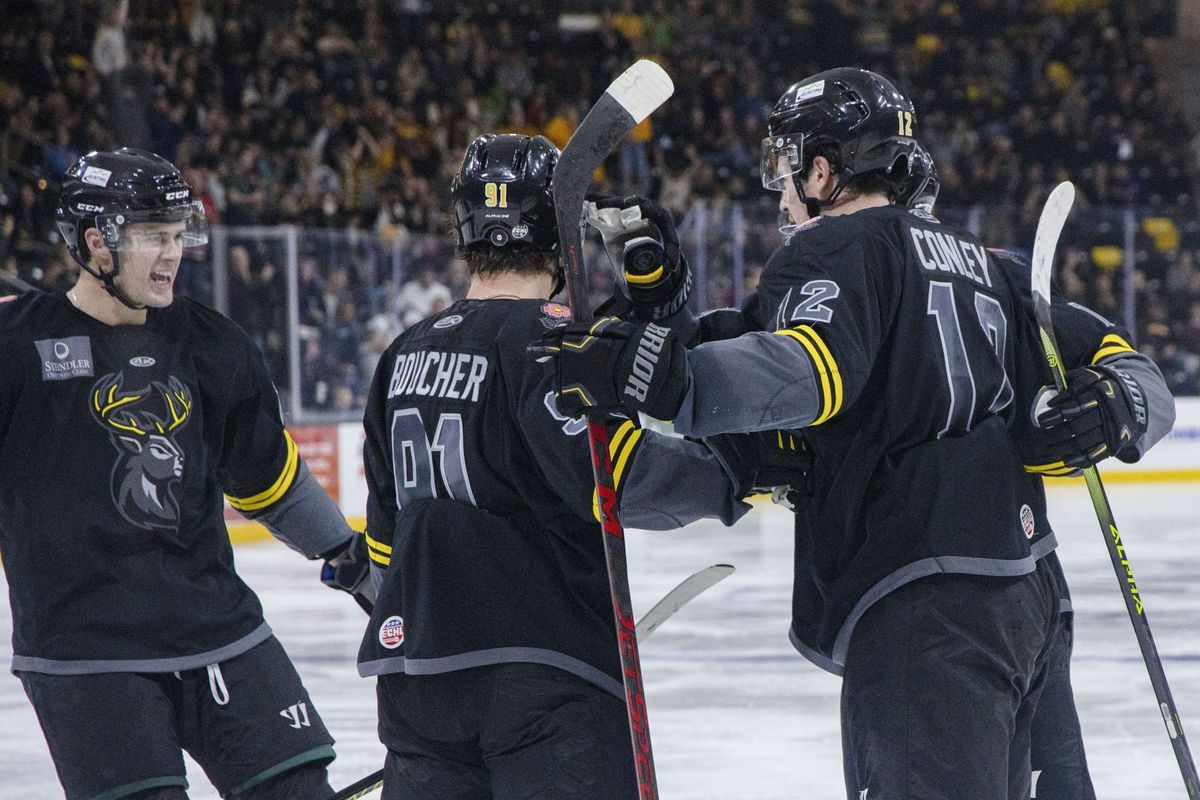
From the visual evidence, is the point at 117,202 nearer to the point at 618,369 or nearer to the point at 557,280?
the point at 557,280

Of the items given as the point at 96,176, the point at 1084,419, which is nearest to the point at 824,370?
the point at 1084,419

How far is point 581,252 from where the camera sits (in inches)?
78.5

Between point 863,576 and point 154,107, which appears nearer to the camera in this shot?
point 863,576

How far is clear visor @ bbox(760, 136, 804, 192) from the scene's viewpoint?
2219 mm

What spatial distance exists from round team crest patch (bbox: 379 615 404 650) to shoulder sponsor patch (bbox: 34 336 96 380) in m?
0.80

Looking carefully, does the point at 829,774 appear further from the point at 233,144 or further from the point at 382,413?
the point at 233,144

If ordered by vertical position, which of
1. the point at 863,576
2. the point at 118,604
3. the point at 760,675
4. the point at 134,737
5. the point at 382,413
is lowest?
the point at 760,675

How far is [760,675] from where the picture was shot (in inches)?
200

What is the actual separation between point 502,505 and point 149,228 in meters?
1.00

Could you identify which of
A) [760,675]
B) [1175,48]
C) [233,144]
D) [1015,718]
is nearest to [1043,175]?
[1175,48]

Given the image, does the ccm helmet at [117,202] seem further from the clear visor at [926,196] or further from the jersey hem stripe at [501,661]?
the clear visor at [926,196]

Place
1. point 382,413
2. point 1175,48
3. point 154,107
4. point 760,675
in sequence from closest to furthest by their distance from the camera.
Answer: point 382,413, point 760,675, point 154,107, point 1175,48

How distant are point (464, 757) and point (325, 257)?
6732 millimetres

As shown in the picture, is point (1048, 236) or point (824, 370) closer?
point (824, 370)
